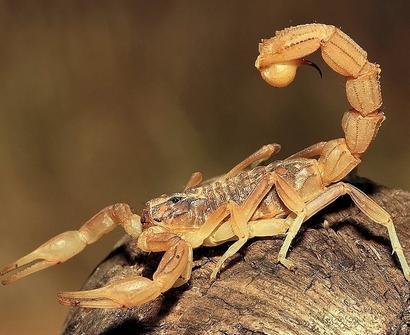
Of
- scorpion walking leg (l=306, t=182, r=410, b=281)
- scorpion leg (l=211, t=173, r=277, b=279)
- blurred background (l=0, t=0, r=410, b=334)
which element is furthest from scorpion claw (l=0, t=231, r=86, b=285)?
blurred background (l=0, t=0, r=410, b=334)

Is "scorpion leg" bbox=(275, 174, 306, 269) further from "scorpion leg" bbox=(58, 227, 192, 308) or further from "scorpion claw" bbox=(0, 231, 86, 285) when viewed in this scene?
"scorpion claw" bbox=(0, 231, 86, 285)

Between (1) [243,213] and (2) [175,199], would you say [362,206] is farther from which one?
(2) [175,199]

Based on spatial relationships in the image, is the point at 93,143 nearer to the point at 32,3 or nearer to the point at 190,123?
the point at 190,123

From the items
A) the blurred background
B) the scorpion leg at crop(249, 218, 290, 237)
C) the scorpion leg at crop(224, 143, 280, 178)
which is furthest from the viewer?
the blurred background

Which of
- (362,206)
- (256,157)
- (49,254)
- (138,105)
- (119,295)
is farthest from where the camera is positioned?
(138,105)

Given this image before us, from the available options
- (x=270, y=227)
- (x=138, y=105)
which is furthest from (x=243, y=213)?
(x=138, y=105)

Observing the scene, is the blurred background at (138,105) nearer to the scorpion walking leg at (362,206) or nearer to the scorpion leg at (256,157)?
the scorpion leg at (256,157)
